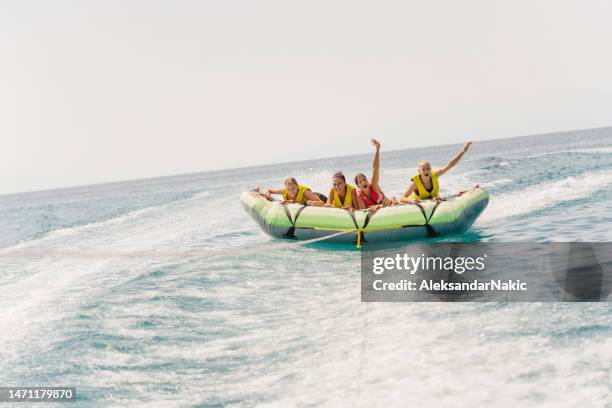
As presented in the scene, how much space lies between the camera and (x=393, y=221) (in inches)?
267

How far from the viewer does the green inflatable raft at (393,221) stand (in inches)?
268

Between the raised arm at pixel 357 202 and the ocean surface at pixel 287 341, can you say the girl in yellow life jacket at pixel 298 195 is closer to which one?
the raised arm at pixel 357 202

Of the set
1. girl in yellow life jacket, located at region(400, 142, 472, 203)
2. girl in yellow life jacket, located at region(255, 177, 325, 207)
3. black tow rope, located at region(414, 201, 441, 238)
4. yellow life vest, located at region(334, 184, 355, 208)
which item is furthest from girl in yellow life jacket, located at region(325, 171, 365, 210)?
black tow rope, located at region(414, 201, 441, 238)

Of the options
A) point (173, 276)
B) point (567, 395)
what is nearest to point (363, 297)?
point (567, 395)

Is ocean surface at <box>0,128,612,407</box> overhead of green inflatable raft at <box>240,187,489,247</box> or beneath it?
beneath

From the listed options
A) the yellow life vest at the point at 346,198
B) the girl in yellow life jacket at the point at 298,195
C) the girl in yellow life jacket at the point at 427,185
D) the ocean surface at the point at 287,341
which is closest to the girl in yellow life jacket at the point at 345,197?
the yellow life vest at the point at 346,198

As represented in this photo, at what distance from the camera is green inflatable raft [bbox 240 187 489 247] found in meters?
6.80

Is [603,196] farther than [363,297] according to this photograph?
Yes

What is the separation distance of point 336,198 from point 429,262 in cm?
203

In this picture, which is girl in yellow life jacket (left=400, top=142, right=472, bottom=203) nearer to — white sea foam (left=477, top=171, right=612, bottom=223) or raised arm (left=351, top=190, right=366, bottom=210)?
raised arm (left=351, top=190, right=366, bottom=210)

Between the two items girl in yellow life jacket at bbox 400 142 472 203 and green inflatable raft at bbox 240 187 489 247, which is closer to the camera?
green inflatable raft at bbox 240 187 489 247

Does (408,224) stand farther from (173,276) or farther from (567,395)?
(567,395)

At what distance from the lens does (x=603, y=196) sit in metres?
9.42

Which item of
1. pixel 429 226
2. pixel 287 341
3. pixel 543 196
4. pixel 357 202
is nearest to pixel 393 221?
pixel 429 226
